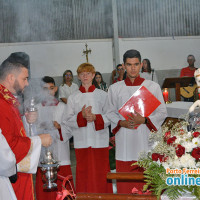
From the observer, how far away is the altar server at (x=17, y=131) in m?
2.64

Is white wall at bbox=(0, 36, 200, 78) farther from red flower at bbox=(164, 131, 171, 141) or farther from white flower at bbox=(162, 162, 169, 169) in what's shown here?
white flower at bbox=(162, 162, 169, 169)

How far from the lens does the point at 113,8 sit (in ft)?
37.3

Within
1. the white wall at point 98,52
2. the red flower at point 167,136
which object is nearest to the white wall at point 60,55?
the white wall at point 98,52

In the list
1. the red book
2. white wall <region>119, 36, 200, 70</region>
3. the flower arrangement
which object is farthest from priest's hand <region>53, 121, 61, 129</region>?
white wall <region>119, 36, 200, 70</region>

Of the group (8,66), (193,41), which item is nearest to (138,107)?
(8,66)

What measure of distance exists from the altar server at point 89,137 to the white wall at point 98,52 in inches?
250

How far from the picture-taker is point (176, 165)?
7.14ft

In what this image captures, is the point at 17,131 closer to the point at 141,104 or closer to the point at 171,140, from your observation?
the point at 171,140

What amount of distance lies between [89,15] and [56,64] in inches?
74.1

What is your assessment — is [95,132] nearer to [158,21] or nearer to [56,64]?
[56,64]

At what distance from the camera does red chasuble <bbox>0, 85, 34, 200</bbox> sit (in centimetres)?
261

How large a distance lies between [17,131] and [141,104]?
1.62m

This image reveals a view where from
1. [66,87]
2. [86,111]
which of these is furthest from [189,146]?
[66,87]

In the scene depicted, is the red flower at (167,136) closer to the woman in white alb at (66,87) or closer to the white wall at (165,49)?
the woman in white alb at (66,87)
